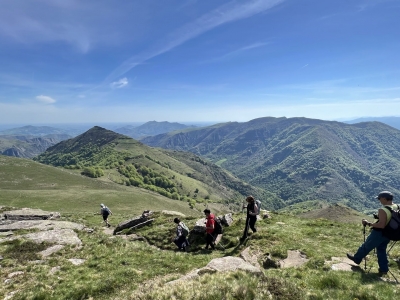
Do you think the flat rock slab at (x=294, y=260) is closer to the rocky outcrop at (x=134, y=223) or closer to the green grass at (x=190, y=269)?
the green grass at (x=190, y=269)

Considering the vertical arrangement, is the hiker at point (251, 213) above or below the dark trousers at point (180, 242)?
above

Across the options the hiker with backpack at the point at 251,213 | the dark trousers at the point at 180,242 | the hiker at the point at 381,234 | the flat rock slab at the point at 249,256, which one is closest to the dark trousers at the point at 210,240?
the dark trousers at the point at 180,242

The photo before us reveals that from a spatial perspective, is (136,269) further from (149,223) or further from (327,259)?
(149,223)

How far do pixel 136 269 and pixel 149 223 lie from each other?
1531cm

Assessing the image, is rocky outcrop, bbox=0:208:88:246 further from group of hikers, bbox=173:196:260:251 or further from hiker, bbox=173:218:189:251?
group of hikers, bbox=173:196:260:251

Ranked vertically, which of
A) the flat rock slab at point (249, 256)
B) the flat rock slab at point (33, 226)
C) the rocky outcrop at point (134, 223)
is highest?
the flat rock slab at point (249, 256)

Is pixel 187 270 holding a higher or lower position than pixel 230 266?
lower

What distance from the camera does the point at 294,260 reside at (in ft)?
53.7

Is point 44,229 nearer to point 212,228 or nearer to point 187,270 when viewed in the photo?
point 212,228

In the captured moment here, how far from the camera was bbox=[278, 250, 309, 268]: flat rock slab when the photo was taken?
15584mm

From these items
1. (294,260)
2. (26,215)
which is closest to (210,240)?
(294,260)

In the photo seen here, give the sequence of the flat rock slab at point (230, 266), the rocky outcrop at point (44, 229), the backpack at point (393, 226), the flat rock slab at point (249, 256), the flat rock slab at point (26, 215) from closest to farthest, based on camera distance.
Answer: the backpack at point (393, 226)
the flat rock slab at point (230, 266)
the flat rock slab at point (249, 256)
the rocky outcrop at point (44, 229)
the flat rock slab at point (26, 215)

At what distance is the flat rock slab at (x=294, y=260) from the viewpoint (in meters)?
15.6

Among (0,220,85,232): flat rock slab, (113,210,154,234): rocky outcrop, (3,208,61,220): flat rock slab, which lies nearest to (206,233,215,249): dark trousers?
(113,210,154,234): rocky outcrop
